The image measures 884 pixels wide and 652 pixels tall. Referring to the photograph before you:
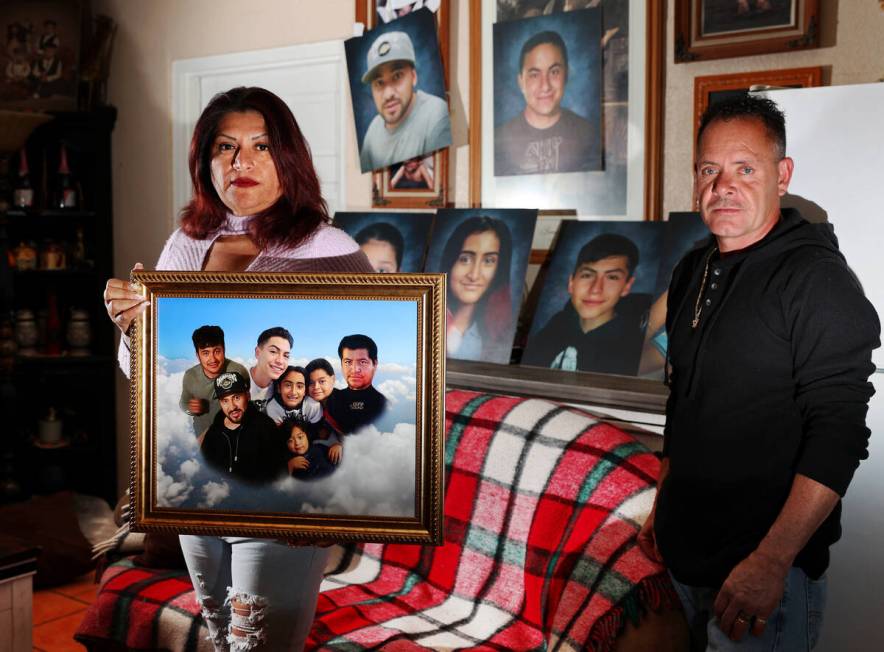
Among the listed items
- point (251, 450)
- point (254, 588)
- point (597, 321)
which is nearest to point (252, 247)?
point (251, 450)

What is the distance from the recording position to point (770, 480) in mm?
1442

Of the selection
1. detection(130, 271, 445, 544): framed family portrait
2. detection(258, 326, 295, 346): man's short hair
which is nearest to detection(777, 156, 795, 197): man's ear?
detection(130, 271, 445, 544): framed family portrait

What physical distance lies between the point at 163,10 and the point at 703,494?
3.65 m

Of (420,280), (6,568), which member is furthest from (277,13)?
(420,280)

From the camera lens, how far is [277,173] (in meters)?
1.61

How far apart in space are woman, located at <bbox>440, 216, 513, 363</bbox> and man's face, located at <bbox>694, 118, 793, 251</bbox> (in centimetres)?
144

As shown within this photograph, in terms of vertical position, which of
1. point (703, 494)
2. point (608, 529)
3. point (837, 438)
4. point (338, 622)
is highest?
point (837, 438)

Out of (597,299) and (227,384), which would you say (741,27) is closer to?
(597,299)

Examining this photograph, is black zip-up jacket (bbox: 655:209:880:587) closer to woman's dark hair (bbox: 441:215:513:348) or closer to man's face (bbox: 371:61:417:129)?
woman's dark hair (bbox: 441:215:513:348)

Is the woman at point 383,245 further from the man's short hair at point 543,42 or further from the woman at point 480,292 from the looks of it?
the man's short hair at point 543,42

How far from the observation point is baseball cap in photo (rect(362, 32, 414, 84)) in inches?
131

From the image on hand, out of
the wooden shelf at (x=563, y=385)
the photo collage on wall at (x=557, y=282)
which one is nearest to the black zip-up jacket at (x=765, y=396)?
the wooden shelf at (x=563, y=385)

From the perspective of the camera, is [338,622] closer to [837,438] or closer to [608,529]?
[608,529]

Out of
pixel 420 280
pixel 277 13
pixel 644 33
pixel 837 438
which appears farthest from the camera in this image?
pixel 277 13
